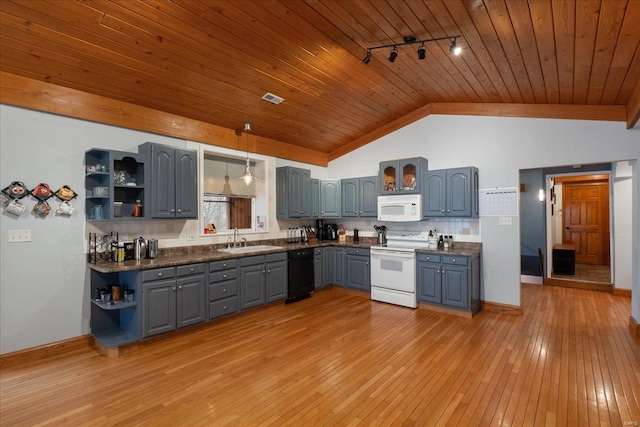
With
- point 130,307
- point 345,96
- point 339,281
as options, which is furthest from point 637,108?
point 130,307

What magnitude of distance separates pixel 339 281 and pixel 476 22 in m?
4.19

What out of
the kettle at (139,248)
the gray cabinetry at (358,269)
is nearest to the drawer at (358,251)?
the gray cabinetry at (358,269)

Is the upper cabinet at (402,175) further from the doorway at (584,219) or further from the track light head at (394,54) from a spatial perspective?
the doorway at (584,219)

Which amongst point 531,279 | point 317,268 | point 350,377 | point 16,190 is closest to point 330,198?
point 317,268

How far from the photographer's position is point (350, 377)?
2.76 m

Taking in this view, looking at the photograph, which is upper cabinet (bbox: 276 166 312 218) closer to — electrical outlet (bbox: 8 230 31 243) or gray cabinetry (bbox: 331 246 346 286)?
gray cabinetry (bbox: 331 246 346 286)

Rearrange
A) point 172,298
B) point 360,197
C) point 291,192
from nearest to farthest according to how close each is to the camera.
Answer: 1. point 172,298
2. point 291,192
3. point 360,197

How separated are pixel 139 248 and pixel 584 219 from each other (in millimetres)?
9431

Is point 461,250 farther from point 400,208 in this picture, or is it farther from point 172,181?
point 172,181

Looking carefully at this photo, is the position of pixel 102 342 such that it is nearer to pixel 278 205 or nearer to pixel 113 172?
pixel 113 172

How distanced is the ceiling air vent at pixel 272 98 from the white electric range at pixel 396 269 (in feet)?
8.69

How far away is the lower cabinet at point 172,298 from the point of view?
3.35 metres

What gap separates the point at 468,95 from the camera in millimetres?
4426

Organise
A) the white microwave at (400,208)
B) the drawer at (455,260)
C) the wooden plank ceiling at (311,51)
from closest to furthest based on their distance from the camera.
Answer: the wooden plank ceiling at (311,51), the drawer at (455,260), the white microwave at (400,208)
